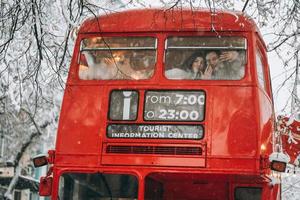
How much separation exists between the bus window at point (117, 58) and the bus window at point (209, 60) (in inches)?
12.0

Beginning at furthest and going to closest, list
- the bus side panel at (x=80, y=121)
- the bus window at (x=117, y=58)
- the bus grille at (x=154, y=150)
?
the bus window at (x=117, y=58) < the bus side panel at (x=80, y=121) < the bus grille at (x=154, y=150)

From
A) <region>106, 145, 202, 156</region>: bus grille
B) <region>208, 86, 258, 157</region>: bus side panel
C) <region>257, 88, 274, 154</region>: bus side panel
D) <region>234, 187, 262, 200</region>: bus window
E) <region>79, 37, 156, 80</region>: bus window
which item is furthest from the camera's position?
<region>234, 187, 262, 200</region>: bus window

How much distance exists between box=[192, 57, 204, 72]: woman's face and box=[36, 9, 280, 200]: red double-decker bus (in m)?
0.01

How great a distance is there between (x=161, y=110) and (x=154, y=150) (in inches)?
20.9

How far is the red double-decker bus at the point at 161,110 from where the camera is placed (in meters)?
9.50

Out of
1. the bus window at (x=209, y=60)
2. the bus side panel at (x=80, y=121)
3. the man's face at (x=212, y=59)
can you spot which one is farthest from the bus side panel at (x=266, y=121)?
the bus side panel at (x=80, y=121)

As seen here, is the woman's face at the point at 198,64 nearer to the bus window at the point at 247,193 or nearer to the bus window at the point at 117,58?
the bus window at the point at 117,58

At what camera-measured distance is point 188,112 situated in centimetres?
965

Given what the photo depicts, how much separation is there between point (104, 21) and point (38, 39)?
204 centimetres

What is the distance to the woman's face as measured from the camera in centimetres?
987

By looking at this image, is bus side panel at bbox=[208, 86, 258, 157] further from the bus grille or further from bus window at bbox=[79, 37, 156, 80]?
bus window at bbox=[79, 37, 156, 80]

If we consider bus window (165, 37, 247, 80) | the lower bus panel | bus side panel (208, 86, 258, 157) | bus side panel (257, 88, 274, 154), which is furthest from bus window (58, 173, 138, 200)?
bus side panel (257, 88, 274, 154)

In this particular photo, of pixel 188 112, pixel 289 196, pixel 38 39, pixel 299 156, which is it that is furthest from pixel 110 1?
pixel 289 196

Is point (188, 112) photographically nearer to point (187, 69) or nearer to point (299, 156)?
point (187, 69)
